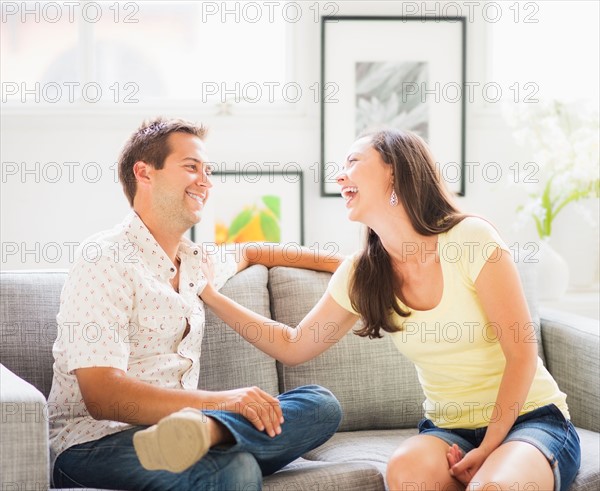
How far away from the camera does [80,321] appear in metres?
1.82

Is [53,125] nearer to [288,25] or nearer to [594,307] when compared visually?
[288,25]

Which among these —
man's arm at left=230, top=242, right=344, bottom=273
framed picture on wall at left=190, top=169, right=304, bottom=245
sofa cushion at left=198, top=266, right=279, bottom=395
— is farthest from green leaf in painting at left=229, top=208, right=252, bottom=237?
sofa cushion at left=198, top=266, right=279, bottom=395

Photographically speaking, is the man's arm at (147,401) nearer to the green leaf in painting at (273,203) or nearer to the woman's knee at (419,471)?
the woman's knee at (419,471)

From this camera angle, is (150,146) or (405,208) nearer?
(405,208)

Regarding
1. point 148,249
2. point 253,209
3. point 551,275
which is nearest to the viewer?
point 148,249

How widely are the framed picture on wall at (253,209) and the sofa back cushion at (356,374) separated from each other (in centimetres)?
118

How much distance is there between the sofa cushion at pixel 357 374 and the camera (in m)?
2.32

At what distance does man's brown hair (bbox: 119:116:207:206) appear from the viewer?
2104 millimetres

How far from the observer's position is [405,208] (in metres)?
2.00

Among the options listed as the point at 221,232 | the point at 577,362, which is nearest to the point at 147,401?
the point at 577,362

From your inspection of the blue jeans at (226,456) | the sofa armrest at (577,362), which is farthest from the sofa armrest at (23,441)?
the sofa armrest at (577,362)

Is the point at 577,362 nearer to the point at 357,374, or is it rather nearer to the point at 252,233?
the point at 357,374

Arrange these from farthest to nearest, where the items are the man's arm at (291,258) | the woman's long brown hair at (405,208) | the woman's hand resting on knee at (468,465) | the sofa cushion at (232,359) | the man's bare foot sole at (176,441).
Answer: the man's arm at (291,258), the sofa cushion at (232,359), the woman's long brown hair at (405,208), the woman's hand resting on knee at (468,465), the man's bare foot sole at (176,441)

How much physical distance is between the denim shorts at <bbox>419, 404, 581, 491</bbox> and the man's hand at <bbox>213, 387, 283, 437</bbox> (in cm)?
35
